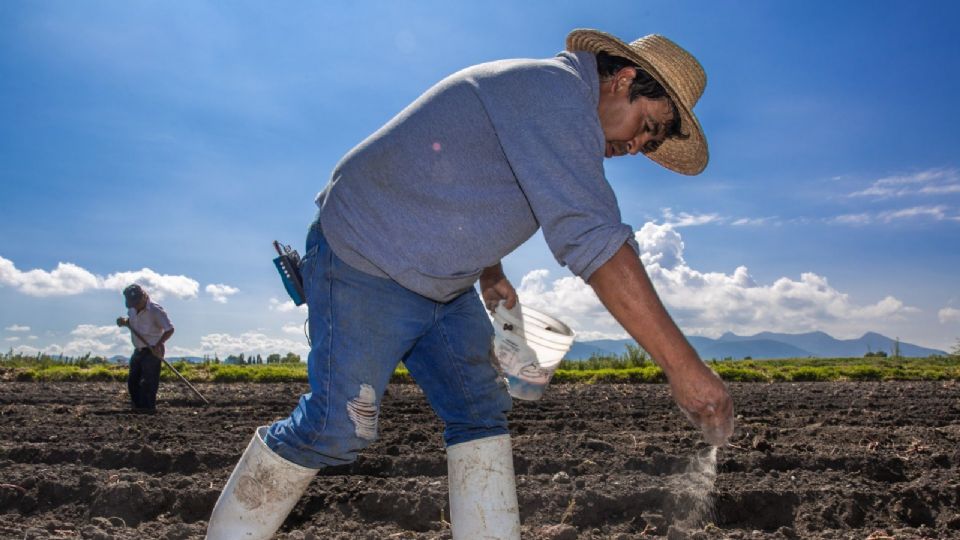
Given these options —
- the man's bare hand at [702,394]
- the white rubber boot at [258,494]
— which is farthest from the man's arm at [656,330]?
the white rubber boot at [258,494]

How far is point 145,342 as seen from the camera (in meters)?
8.52

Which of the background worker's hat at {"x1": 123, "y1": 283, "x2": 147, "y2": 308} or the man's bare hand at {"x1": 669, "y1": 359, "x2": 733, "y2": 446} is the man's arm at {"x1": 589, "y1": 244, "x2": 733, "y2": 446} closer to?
the man's bare hand at {"x1": 669, "y1": 359, "x2": 733, "y2": 446}

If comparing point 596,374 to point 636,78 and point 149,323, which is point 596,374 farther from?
point 636,78

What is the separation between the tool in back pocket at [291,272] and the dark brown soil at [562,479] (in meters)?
1.21

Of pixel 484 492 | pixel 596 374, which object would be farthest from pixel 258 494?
pixel 596 374

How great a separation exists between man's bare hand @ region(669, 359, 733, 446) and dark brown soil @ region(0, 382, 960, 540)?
4.80 feet

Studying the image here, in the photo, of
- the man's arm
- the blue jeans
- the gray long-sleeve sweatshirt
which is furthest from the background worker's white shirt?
the man's arm

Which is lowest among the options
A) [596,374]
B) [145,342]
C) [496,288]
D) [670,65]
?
[596,374]

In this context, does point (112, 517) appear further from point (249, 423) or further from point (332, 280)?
point (249, 423)

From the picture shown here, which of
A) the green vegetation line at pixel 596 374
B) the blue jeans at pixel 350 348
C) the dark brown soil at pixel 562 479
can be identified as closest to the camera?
the blue jeans at pixel 350 348

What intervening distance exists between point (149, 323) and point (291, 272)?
690 centimetres

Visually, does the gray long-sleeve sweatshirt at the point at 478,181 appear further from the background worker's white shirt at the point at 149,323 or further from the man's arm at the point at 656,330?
the background worker's white shirt at the point at 149,323

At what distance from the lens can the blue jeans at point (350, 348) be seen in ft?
6.70

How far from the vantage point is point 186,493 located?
3768 mm
